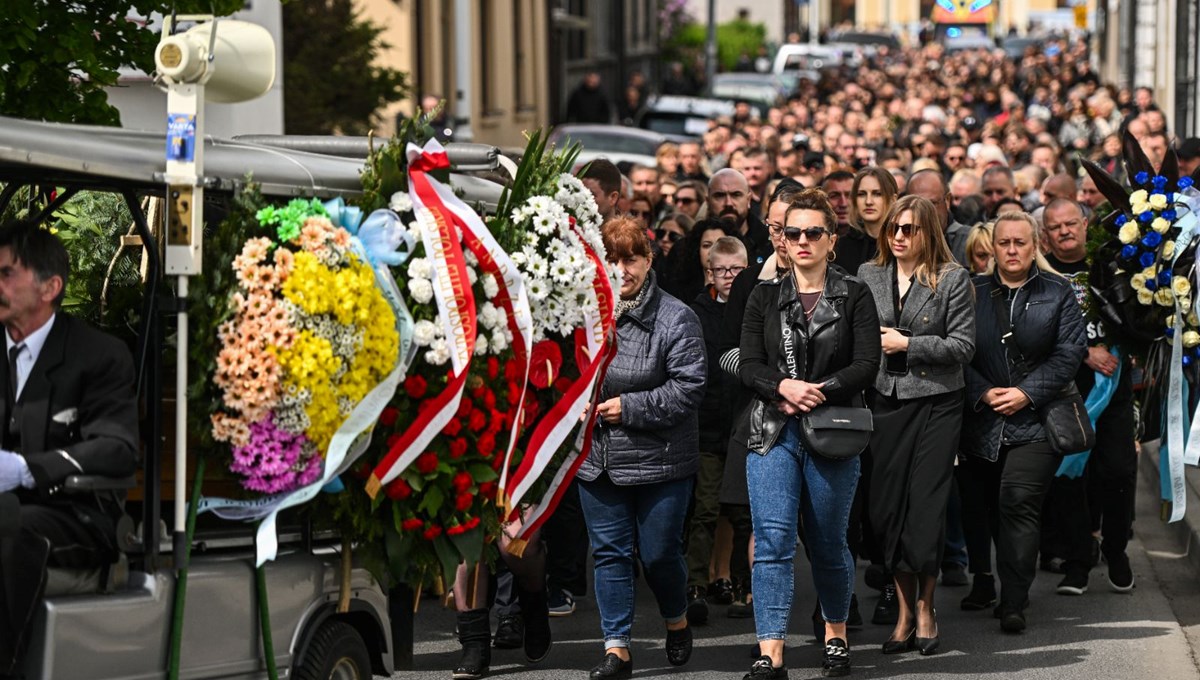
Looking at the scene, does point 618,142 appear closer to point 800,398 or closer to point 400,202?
point 800,398

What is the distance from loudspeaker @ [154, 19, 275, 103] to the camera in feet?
19.7

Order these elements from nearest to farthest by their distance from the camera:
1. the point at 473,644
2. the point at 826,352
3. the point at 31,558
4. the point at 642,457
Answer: the point at 31,558
the point at 826,352
the point at 642,457
the point at 473,644

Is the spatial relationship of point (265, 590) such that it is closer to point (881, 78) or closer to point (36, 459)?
point (36, 459)

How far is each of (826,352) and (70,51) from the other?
3549mm

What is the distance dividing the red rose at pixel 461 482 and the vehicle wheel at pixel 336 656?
61 cm

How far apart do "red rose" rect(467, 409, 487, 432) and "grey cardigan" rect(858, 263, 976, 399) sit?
2668 millimetres

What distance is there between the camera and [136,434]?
5930mm

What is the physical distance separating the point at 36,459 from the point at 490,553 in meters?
1.82

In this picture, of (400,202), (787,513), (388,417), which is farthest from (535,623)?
(400,202)

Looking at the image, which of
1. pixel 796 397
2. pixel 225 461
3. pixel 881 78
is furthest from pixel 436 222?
pixel 881 78

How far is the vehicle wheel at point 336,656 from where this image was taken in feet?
21.6

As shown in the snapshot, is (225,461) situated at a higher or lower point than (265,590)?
higher

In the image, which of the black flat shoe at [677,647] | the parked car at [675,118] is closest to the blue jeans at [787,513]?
the black flat shoe at [677,647]

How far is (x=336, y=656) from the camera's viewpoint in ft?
22.1
